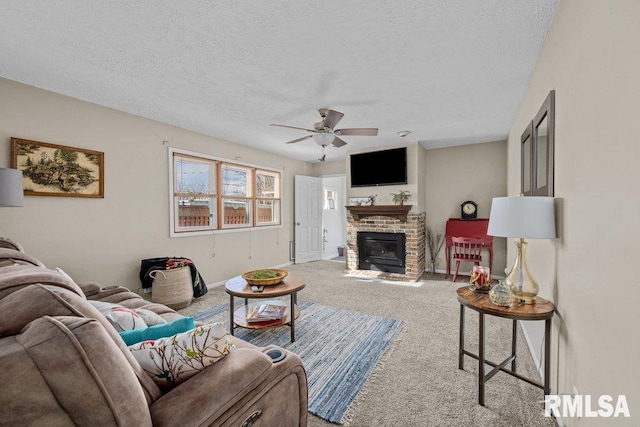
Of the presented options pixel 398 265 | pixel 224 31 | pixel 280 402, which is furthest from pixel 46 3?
pixel 398 265

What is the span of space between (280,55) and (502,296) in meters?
2.31

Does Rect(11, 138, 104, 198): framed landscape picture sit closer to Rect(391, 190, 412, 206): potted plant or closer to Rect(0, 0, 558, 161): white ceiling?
Rect(0, 0, 558, 161): white ceiling

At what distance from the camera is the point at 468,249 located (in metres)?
4.34

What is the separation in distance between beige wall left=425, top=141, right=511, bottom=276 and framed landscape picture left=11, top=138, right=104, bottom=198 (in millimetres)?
5217

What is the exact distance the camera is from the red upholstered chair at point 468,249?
4.28 metres

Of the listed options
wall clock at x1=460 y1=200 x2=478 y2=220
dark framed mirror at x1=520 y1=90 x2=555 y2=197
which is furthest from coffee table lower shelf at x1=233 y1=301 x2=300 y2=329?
wall clock at x1=460 y1=200 x2=478 y2=220

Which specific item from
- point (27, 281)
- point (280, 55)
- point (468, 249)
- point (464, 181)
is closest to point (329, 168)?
point (464, 181)

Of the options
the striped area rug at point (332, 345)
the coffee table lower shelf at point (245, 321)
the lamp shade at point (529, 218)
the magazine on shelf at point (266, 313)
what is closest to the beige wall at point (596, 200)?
the lamp shade at point (529, 218)

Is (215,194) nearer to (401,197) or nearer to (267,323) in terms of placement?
(267,323)

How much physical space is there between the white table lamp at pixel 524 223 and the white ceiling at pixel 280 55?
47.8 inches

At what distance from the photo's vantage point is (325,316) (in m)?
3.04

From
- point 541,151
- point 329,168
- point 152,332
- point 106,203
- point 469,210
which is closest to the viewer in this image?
point 152,332

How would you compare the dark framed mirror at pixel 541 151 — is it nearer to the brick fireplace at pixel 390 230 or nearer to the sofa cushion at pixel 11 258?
the brick fireplace at pixel 390 230

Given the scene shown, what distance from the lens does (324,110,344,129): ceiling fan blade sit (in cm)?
271
